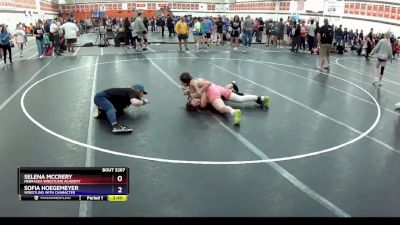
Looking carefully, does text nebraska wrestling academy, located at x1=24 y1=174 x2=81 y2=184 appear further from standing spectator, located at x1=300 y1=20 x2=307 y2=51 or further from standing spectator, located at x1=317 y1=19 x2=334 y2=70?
standing spectator, located at x1=300 y1=20 x2=307 y2=51

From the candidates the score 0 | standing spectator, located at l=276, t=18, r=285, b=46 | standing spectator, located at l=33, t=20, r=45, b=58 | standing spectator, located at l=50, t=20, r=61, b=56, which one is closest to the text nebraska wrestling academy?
the score 0

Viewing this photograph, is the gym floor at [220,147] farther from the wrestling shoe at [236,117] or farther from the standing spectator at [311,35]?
the standing spectator at [311,35]

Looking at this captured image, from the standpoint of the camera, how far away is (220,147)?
652 cm

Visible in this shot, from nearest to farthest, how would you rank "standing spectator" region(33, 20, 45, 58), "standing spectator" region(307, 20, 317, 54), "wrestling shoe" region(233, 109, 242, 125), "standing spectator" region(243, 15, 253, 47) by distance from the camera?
"wrestling shoe" region(233, 109, 242, 125), "standing spectator" region(33, 20, 45, 58), "standing spectator" region(307, 20, 317, 54), "standing spectator" region(243, 15, 253, 47)

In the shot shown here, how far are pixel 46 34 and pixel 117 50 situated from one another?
3.76 meters

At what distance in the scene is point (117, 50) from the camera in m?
20.9

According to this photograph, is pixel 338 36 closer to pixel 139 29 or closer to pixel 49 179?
pixel 139 29

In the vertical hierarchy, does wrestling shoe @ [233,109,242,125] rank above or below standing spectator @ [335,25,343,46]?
below

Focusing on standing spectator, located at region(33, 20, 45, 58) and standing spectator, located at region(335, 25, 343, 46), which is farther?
standing spectator, located at region(335, 25, 343, 46)

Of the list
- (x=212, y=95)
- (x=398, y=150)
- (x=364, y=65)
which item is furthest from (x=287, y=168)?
(x=364, y=65)

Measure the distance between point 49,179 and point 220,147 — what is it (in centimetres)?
325
